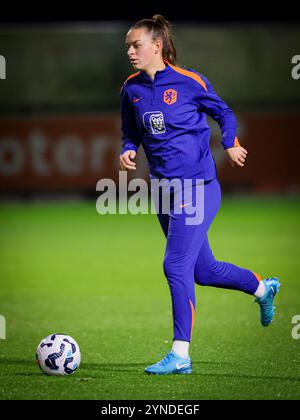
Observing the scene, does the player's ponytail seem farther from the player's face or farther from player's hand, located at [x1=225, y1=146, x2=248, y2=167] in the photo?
player's hand, located at [x1=225, y1=146, x2=248, y2=167]

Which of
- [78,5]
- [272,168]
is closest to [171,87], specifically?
[272,168]

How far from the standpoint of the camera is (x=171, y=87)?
561cm

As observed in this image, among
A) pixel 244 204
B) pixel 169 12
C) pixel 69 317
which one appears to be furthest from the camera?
pixel 169 12

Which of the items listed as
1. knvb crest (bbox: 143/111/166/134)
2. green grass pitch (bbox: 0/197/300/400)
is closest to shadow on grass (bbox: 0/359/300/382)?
green grass pitch (bbox: 0/197/300/400)

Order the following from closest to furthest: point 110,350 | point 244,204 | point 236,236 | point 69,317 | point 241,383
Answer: point 241,383 < point 110,350 < point 69,317 < point 236,236 < point 244,204

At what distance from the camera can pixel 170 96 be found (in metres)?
5.60

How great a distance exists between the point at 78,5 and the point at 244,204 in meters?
5.80

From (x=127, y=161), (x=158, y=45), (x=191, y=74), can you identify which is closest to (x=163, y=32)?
(x=158, y=45)

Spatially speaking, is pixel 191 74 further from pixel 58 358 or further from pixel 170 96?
pixel 58 358

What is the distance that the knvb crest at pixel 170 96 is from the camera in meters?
5.59

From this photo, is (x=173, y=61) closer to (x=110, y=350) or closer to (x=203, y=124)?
(x=203, y=124)

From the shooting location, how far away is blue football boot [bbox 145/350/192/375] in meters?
5.49

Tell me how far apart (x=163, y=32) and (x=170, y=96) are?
42 cm

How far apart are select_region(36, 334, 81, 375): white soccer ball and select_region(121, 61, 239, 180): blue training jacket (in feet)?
3.91
